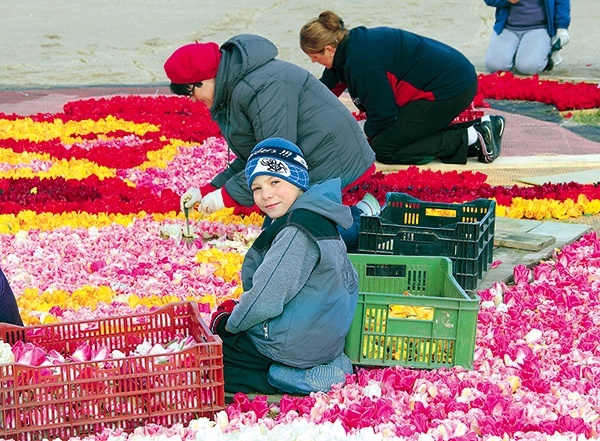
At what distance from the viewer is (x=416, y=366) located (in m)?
3.89

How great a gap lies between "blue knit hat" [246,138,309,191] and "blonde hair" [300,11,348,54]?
3.10 m

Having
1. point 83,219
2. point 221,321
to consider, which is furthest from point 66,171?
point 221,321

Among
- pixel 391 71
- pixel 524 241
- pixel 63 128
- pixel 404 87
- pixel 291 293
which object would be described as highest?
pixel 391 71

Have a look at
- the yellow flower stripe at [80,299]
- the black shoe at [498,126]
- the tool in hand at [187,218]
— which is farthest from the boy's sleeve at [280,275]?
the black shoe at [498,126]

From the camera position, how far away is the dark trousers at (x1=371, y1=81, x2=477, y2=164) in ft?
25.0

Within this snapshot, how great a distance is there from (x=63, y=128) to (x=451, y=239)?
5.33m

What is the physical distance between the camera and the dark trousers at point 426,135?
300 inches

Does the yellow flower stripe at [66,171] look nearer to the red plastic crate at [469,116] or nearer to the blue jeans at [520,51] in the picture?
the red plastic crate at [469,116]

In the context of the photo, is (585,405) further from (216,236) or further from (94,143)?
(94,143)

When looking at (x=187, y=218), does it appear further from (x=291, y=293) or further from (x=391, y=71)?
(x=391, y=71)

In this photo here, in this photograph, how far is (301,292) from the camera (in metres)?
3.71

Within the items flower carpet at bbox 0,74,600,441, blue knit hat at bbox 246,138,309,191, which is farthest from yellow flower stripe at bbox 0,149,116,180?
blue knit hat at bbox 246,138,309,191

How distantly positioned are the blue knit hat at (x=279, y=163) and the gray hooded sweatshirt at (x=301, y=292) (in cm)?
9

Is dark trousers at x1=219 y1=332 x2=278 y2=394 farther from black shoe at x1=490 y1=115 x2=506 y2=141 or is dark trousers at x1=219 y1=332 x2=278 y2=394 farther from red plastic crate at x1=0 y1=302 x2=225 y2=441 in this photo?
black shoe at x1=490 y1=115 x2=506 y2=141
